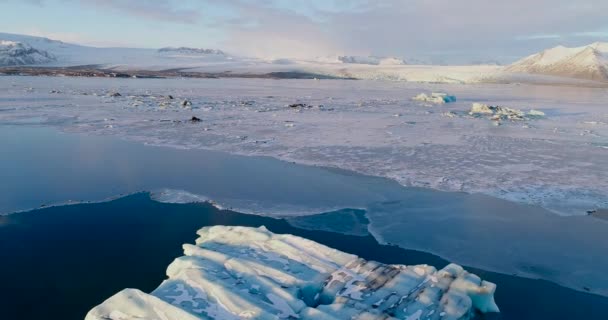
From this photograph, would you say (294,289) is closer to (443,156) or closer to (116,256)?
(116,256)

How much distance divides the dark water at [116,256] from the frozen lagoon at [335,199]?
0.23m

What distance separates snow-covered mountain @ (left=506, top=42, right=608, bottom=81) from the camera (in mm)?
66000

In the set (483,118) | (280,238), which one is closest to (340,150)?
(280,238)

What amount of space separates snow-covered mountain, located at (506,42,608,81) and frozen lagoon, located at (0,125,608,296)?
71.3 metres

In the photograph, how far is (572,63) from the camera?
70.2m

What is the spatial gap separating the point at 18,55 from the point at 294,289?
244ft

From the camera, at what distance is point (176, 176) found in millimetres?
6297

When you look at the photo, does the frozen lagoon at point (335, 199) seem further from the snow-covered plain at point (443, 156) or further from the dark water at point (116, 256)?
the dark water at point (116, 256)

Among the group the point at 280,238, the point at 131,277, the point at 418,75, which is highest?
the point at 418,75

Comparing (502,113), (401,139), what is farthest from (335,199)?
(502,113)

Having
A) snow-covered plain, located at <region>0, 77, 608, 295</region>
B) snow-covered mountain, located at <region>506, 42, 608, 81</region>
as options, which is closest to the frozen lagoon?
snow-covered plain, located at <region>0, 77, 608, 295</region>

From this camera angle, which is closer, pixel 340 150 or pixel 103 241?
pixel 103 241

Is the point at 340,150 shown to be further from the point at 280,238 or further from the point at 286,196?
the point at 280,238

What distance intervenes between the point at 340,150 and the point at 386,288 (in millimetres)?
5228
